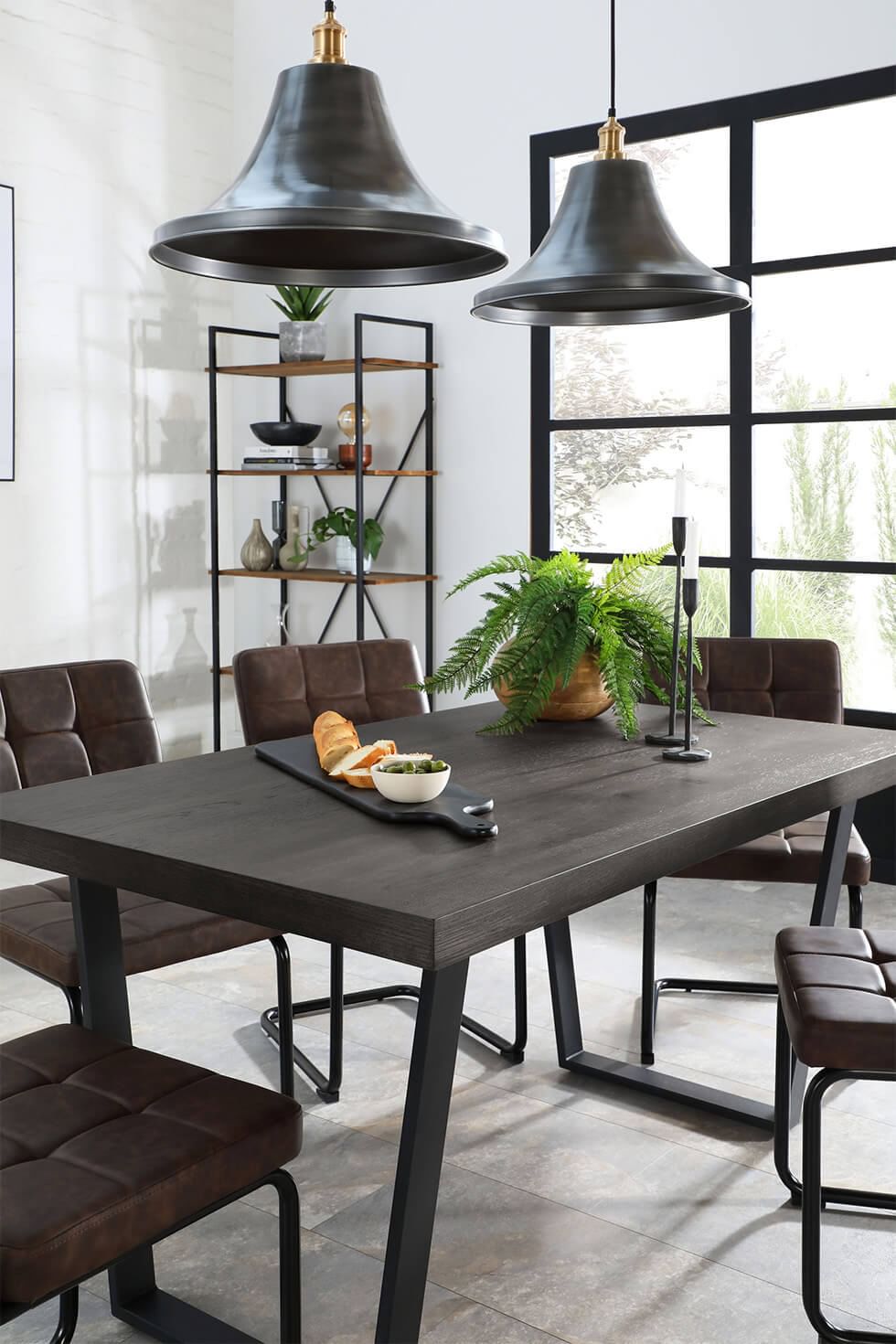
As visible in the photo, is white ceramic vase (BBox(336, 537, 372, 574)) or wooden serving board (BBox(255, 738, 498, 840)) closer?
wooden serving board (BBox(255, 738, 498, 840))

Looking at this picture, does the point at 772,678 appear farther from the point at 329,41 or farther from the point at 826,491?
the point at 329,41

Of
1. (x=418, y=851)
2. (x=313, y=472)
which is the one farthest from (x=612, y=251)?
(x=313, y=472)

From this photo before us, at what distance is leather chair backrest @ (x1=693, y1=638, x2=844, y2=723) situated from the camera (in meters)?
3.15

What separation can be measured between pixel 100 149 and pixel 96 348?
0.74 m

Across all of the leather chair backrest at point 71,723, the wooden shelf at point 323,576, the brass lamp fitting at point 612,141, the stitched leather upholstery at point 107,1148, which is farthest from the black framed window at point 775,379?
the stitched leather upholstery at point 107,1148

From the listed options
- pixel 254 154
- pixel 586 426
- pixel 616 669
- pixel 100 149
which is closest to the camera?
pixel 254 154

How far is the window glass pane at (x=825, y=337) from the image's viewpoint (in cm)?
411

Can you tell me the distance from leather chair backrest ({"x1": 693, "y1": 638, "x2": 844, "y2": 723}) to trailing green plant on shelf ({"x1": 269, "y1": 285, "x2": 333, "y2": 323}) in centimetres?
265

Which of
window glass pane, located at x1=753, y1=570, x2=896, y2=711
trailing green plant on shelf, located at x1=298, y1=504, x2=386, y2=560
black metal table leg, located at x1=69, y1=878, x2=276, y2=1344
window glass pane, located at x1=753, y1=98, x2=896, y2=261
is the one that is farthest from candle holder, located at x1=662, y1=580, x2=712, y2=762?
trailing green plant on shelf, located at x1=298, y1=504, x2=386, y2=560

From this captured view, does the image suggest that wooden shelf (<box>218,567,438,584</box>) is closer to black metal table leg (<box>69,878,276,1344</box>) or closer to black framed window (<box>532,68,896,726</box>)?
black framed window (<box>532,68,896,726</box>)

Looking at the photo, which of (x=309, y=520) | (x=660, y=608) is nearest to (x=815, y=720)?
(x=660, y=608)

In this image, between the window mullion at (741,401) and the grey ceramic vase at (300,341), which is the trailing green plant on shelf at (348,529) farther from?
the window mullion at (741,401)

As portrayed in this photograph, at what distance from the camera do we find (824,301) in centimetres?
421

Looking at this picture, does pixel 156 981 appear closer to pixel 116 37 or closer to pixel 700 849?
pixel 700 849
